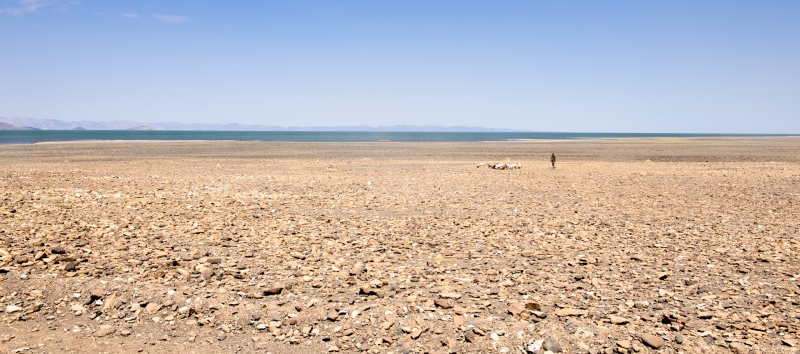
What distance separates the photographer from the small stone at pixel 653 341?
17.2 feet

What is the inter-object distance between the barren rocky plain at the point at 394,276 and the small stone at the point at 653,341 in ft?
0.05

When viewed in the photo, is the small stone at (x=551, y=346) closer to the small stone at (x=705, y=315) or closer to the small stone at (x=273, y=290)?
the small stone at (x=705, y=315)

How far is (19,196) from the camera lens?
14.0 metres

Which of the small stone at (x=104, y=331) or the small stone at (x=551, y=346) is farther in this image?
the small stone at (x=104, y=331)

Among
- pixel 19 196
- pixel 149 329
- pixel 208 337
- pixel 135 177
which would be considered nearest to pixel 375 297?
pixel 208 337

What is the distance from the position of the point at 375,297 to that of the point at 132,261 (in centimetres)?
421

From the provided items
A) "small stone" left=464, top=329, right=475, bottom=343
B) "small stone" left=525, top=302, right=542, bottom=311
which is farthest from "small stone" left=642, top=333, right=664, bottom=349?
"small stone" left=464, top=329, right=475, bottom=343

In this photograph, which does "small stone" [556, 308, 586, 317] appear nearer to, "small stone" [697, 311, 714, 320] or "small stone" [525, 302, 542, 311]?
"small stone" [525, 302, 542, 311]

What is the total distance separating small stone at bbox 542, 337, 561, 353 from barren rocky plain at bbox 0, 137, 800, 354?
0.02m

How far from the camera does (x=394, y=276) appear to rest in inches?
299

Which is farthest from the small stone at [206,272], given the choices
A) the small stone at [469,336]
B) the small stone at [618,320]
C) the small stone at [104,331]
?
the small stone at [618,320]

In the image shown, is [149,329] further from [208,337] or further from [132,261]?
[132,261]

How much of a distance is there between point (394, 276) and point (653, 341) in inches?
142

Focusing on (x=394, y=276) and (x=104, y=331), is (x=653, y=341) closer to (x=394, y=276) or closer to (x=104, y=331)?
(x=394, y=276)
